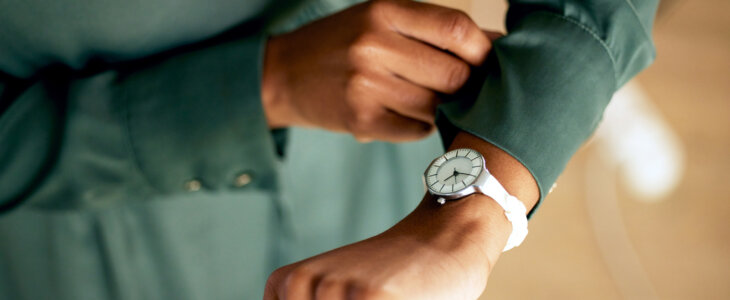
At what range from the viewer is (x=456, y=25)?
422 millimetres

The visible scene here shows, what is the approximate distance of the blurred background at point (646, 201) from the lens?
1.32 m

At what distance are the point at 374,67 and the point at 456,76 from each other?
7cm

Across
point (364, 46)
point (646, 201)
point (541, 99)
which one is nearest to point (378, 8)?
point (364, 46)

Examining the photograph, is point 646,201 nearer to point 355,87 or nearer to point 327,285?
point 355,87

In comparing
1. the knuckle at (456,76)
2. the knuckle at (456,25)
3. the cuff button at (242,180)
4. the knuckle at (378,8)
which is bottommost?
the cuff button at (242,180)

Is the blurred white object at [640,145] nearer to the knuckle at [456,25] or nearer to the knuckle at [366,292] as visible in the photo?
the knuckle at [456,25]

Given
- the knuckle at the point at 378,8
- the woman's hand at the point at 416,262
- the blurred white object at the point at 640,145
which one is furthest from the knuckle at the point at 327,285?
the blurred white object at the point at 640,145

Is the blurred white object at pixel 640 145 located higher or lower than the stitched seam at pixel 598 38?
lower

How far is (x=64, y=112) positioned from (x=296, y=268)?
30cm

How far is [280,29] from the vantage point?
591mm

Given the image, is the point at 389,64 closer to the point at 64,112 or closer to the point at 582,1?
the point at 582,1

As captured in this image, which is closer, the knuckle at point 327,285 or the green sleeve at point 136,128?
the knuckle at point 327,285

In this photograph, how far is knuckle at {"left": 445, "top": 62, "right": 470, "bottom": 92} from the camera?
0.44 m

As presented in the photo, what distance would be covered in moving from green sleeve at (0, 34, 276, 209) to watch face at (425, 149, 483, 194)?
0.17 meters
